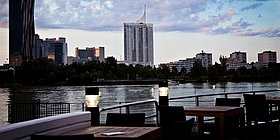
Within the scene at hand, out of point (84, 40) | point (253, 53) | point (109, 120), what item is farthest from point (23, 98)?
point (109, 120)

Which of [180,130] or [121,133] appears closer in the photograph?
[121,133]

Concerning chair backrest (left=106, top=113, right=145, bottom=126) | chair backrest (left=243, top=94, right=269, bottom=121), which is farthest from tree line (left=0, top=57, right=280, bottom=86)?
chair backrest (left=106, top=113, right=145, bottom=126)

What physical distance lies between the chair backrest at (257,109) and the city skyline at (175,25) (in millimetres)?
6848

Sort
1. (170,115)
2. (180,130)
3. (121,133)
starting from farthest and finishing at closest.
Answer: (170,115) → (180,130) → (121,133)

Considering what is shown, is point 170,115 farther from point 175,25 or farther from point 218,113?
point 175,25

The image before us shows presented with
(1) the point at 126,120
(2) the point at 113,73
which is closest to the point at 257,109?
(1) the point at 126,120

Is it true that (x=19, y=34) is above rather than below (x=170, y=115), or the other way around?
above

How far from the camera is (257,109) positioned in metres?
6.11

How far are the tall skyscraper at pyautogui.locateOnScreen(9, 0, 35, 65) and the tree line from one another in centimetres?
165

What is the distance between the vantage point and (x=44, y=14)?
42656 millimetres

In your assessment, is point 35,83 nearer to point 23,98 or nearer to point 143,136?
point 23,98

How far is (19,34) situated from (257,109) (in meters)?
20.5

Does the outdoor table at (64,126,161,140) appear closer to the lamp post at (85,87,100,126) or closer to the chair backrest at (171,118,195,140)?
the chair backrest at (171,118,195,140)

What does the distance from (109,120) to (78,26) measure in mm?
39201
